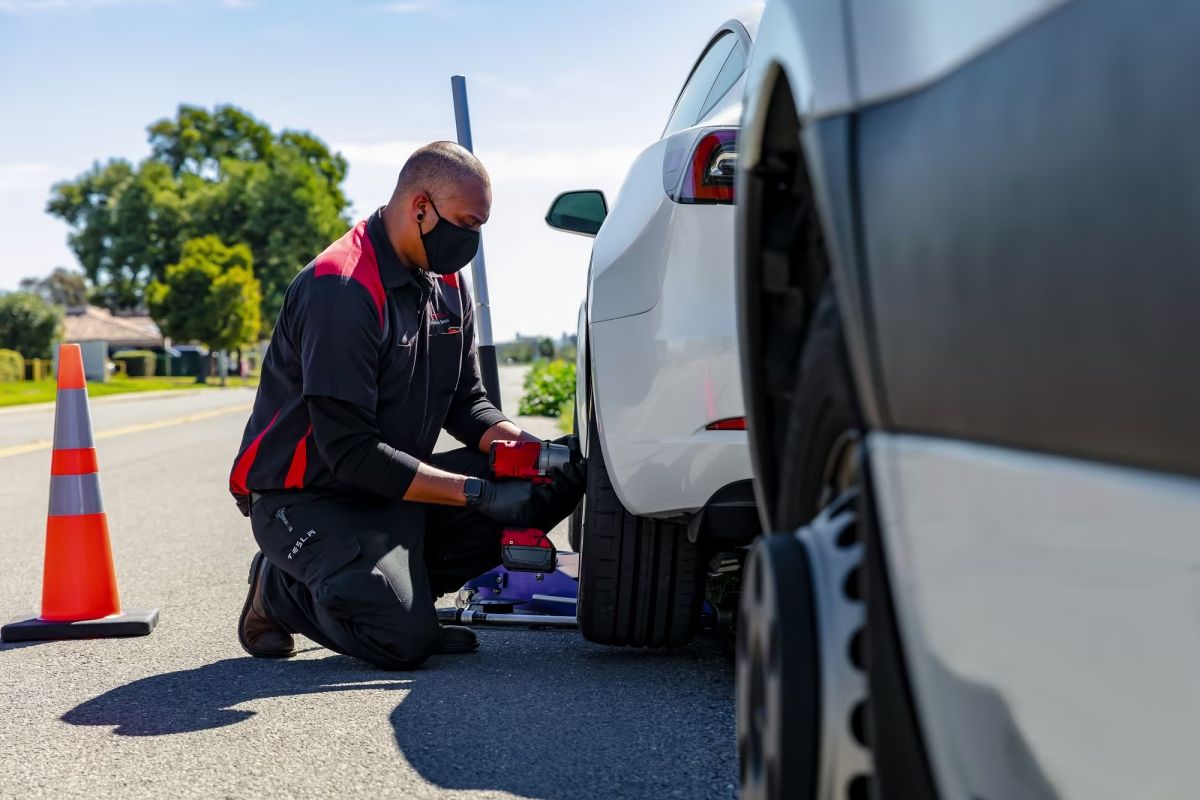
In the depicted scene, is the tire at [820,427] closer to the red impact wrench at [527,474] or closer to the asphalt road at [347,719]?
the asphalt road at [347,719]

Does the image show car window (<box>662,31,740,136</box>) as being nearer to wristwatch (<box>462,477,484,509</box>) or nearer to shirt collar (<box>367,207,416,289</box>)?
shirt collar (<box>367,207,416,289</box>)

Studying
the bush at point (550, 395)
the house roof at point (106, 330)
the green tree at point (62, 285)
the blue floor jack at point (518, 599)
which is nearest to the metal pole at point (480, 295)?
the blue floor jack at point (518, 599)

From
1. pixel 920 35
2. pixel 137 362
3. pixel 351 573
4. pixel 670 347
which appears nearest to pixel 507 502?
pixel 351 573

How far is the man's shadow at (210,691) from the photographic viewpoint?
3076 millimetres

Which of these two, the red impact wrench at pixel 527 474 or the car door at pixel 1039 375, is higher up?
the car door at pixel 1039 375

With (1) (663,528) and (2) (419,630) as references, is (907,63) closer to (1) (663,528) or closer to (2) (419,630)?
(1) (663,528)

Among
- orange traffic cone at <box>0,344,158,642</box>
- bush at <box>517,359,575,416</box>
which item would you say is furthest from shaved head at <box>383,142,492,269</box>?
bush at <box>517,359,575,416</box>

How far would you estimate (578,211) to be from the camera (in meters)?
4.21

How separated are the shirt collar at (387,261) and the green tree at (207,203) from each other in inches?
2189

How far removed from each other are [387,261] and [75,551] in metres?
1.43

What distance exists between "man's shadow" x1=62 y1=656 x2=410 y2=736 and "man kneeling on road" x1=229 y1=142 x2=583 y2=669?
100 millimetres

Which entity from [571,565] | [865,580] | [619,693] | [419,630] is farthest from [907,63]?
[571,565]

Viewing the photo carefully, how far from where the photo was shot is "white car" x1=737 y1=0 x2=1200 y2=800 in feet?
2.61

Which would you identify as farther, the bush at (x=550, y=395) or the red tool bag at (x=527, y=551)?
the bush at (x=550, y=395)
